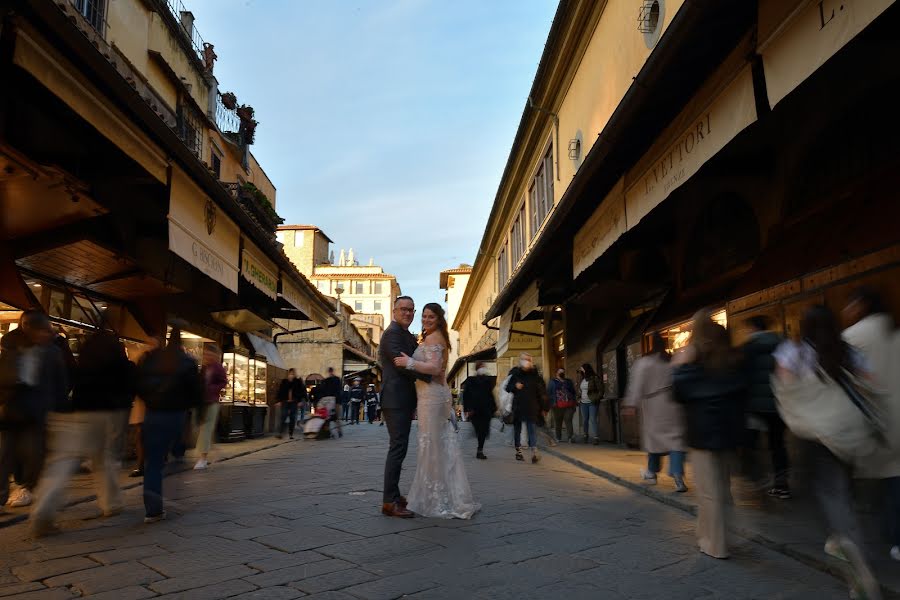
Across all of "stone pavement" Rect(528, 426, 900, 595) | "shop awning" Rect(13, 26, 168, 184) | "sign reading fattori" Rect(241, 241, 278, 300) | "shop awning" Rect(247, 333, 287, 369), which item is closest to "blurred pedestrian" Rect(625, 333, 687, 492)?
"stone pavement" Rect(528, 426, 900, 595)

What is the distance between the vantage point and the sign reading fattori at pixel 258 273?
11289 mm

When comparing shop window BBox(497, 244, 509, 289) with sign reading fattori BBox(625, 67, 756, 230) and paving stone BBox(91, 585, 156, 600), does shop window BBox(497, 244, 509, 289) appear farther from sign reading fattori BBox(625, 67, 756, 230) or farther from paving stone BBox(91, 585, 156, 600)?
paving stone BBox(91, 585, 156, 600)

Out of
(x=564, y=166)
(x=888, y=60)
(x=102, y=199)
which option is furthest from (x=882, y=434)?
(x=564, y=166)

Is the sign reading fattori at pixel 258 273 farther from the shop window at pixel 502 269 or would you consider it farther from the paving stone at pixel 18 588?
the shop window at pixel 502 269

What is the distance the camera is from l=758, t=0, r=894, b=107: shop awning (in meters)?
4.01

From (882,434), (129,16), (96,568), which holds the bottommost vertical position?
(96,568)

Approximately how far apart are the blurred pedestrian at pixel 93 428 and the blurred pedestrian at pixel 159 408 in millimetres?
240

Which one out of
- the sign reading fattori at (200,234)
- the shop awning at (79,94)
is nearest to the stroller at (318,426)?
the sign reading fattori at (200,234)

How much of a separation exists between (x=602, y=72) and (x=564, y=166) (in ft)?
10.9

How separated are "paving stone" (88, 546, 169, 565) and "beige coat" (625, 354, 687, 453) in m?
4.94

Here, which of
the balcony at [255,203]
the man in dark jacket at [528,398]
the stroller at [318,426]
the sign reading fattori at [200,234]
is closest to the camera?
the sign reading fattori at [200,234]

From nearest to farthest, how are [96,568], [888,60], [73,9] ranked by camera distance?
[96,568]
[888,60]
[73,9]

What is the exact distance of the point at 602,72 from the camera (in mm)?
13094

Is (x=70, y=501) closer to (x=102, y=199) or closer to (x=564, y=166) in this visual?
(x=102, y=199)
